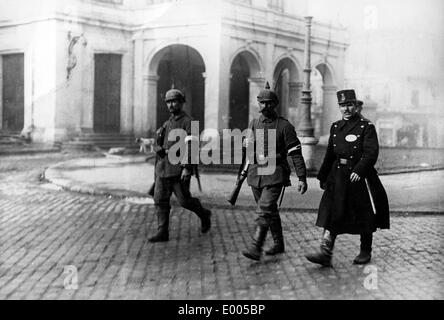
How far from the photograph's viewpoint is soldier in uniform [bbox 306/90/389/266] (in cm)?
568

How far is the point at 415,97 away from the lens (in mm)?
28719

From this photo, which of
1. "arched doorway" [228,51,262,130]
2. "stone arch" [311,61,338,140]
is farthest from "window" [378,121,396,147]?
"arched doorway" [228,51,262,130]

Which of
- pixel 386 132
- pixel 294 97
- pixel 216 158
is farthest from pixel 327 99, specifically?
pixel 216 158

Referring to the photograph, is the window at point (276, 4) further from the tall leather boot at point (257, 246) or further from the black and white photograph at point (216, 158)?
the tall leather boot at point (257, 246)

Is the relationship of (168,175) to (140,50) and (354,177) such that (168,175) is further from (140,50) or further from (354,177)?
(140,50)

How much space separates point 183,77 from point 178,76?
335 millimetres

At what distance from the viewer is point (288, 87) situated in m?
28.3

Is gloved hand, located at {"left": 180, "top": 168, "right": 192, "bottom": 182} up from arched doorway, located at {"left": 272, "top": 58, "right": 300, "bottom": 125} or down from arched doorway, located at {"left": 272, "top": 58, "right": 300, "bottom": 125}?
down

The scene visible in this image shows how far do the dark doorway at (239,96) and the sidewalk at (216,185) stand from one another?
40.2 feet

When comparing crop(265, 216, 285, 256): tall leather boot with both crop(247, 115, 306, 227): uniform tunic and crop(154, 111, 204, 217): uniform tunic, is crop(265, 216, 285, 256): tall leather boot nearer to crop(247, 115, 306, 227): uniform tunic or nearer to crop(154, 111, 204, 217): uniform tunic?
crop(247, 115, 306, 227): uniform tunic

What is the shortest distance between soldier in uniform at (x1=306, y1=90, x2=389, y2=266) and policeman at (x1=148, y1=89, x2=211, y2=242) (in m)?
1.85

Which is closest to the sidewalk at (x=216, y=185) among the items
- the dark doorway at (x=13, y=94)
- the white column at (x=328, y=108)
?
the dark doorway at (x=13, y=94)

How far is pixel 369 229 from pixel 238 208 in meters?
3.81

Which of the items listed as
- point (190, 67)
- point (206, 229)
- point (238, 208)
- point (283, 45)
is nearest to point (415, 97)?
point (283, 45)
